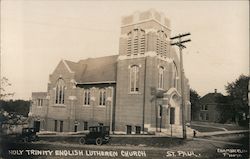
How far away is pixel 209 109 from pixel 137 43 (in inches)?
117

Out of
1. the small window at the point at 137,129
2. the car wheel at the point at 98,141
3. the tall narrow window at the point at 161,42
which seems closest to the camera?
the car wheel at the point at 98,141

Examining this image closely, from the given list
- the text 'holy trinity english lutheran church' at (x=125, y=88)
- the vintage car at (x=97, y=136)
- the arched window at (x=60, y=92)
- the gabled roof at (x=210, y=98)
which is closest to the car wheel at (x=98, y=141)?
the vintage car at (x=97, y=136)

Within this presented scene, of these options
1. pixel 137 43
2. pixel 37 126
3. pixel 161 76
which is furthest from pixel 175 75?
pixel 37 126

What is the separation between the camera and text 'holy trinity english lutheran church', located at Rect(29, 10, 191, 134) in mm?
8422

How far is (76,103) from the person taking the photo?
342 inches

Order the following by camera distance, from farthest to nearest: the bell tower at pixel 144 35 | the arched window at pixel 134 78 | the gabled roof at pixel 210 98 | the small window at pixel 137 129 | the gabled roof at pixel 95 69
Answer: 1. the arched window at pixel 134 78
2. the gabled roof at pixel 210 98
3. the gabled roof at pixel 95 69
4. the small window at pixel 137 129
5. the bell tower at pixel 144 35

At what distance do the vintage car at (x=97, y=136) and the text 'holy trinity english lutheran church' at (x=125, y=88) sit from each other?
20 centimetres

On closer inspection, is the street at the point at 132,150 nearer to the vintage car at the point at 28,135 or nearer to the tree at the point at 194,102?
the vintage car at the point at 28,135

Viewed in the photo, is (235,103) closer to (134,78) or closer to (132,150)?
(134,78)

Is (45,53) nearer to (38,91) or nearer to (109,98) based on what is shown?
(38,91)

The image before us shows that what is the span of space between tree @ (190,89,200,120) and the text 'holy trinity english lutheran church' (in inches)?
5.1

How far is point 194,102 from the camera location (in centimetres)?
890

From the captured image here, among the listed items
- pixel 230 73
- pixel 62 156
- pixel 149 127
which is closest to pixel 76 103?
pixel 62 156

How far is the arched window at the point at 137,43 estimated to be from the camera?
28.8 ft
